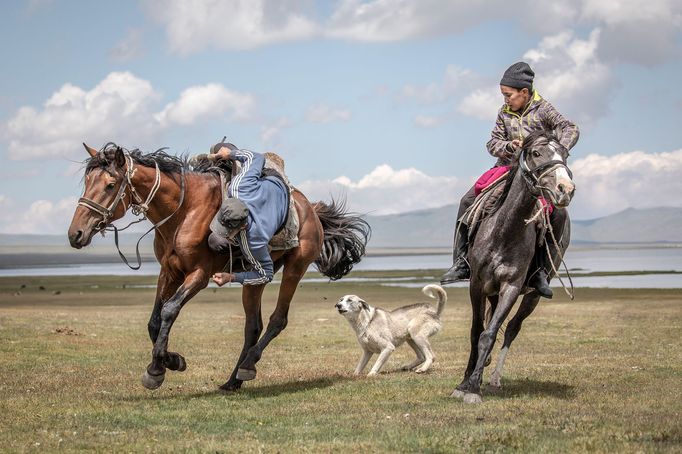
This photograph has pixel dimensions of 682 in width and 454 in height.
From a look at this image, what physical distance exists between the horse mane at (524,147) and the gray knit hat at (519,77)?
1.90ft

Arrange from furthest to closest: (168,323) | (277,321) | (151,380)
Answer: (277,321), (151,380), (168,323)

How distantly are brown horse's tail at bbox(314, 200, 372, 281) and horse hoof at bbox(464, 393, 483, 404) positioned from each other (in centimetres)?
362

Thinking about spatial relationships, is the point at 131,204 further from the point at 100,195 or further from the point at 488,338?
the point at 488,338

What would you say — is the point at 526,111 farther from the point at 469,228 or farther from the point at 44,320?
the point at 44,320

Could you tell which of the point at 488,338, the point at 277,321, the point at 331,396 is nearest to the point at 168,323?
the point at 277,321

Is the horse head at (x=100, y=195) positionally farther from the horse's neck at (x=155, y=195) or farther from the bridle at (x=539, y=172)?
the bridle at (x=539, y=172)

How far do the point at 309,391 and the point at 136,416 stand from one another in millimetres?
2594

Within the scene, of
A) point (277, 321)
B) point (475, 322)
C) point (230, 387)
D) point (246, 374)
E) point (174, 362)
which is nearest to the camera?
point (174, 362)

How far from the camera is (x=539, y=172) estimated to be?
10234 millimetres

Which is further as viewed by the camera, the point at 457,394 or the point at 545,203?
the point at 457,394

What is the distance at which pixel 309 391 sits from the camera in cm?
1173

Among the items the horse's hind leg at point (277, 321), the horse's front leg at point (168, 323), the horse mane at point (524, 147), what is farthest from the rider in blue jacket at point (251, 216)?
the horse mane at point (524, 147)

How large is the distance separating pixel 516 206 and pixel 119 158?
4.49m

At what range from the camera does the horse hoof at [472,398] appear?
10.5 m
